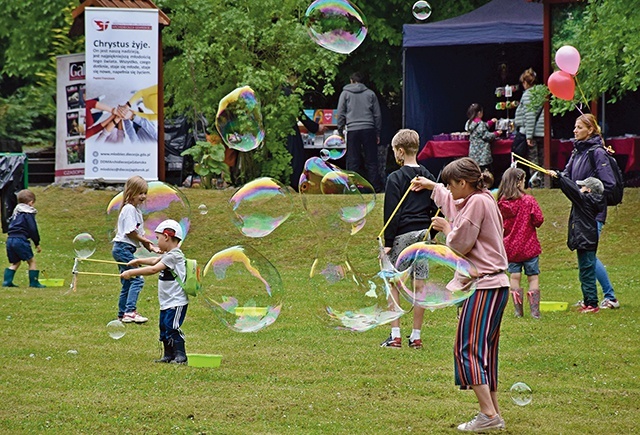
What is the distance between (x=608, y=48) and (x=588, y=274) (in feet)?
16.4

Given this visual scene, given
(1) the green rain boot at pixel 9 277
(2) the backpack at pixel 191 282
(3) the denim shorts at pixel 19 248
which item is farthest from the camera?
(1) the green rain boot at pixel 9 277

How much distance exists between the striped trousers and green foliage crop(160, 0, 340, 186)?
13.1 meters

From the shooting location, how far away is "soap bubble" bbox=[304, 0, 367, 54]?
34.0 feet

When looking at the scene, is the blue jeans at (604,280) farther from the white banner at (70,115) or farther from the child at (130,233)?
the white banner at (70,115)

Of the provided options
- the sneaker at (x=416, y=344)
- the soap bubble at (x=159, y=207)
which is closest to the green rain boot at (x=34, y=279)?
the soap bubble at (x=159, y=207)

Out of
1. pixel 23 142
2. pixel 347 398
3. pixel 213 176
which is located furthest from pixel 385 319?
pixel 23 142

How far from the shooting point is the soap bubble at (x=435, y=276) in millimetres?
6620

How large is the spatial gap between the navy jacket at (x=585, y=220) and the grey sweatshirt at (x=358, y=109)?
8.71 meters

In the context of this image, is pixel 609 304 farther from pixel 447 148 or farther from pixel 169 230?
pixel 447 148

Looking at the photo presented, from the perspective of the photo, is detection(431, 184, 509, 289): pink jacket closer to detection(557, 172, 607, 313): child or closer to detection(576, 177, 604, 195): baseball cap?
detection(557, 172, 607, 313): child

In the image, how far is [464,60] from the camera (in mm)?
20750

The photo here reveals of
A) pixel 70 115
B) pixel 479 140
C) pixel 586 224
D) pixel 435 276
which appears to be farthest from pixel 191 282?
pixel 70 115

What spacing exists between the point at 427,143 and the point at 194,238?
465 centimetres

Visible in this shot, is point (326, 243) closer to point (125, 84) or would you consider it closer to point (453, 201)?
point (125, 84)
